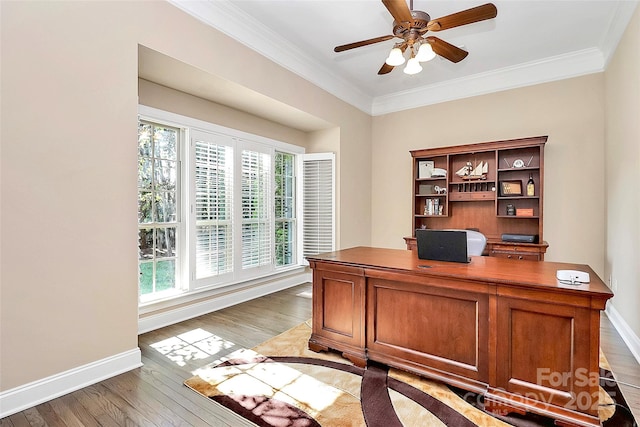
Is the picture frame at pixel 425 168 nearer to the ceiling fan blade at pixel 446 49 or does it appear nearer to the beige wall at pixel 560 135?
the beige wall at pixel 560 135

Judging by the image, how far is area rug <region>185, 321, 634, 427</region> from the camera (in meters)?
1.81

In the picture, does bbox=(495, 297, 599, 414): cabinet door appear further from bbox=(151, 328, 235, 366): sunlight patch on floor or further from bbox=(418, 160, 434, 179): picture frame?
bbox=(418, 160, 434, 179): picture frame

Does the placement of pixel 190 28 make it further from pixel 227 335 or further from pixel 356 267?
pixel 227 335

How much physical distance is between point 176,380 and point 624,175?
4.32 metres

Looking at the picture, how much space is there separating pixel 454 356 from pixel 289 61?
3.57 m

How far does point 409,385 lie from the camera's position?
2.15m

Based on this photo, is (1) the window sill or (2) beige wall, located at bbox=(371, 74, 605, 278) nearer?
(1) the window sill

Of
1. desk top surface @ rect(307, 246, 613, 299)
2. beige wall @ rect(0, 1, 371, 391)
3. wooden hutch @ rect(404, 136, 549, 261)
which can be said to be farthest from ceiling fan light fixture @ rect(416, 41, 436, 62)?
wooden hutch @ rect(404, 136, 549, 261)

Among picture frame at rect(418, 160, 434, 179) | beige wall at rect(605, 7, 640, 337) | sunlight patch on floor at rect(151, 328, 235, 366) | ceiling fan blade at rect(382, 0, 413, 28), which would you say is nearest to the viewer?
ceiling fan blade at rect(382, 0, 413, 28)

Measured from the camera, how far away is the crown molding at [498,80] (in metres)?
4.02

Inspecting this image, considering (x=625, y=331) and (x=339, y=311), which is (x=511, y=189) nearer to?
(x=625, y=331)

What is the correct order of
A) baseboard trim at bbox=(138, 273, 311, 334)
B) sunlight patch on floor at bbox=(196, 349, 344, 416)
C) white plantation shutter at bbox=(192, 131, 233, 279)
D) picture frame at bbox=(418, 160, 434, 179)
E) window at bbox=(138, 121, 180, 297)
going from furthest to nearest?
picture frame at bbox=(418, 160, 434, 179) → white plantation shutter at bbox=(192, 131, 233, 279) → window at bbox=(138, 121, 180, 297) → baseboard trim at bbox=(138, 273, 311, 334) → sunlight patch on floor at bbox=(196, 349, 344, 416)

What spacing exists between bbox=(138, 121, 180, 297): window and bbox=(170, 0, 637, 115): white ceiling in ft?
4.39

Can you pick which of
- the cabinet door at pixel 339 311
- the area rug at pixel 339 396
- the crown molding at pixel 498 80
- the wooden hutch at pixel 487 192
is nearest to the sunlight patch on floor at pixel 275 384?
the area rug at pixel 339 396
